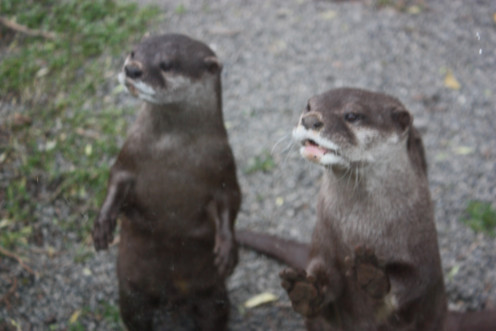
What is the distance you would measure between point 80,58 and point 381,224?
3198mm

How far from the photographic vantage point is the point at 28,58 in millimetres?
4820

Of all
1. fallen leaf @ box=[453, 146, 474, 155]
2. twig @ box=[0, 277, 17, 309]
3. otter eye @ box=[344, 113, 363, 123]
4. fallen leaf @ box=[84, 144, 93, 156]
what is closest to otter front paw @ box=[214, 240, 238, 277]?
otter eye @ box=[344, 113, 363, 123]

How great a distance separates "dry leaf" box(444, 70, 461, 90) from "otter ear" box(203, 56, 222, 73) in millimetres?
2241

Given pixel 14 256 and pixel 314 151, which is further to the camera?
pixel 14 256

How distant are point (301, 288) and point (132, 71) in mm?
1016

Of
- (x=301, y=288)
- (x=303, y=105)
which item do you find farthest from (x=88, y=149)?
(x=301, y=288)

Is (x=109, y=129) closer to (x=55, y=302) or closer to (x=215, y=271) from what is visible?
(x=55, y=302)

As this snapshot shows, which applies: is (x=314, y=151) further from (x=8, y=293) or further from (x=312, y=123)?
(x=8, y=293)

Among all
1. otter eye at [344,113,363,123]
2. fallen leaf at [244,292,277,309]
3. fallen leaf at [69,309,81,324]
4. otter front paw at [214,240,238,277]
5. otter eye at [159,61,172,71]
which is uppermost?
otter eye at [344,113,363,123]

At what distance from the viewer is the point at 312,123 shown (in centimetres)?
202

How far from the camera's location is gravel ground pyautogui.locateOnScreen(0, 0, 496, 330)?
3223mm

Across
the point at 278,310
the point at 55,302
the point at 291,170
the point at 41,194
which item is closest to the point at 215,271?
the point at 278,310

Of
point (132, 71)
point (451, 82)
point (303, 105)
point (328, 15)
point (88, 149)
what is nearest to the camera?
point (132, 71)

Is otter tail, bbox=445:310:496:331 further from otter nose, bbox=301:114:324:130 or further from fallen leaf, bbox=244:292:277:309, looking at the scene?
otter nose, bbox=301:114:324:130
